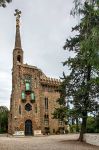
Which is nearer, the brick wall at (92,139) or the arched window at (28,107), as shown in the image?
the brick wall at (92,139)

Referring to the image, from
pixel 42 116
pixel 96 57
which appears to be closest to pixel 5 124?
pixel 42 116

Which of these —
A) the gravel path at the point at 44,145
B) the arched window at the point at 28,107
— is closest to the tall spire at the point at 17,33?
the arched window at the point at 28,107

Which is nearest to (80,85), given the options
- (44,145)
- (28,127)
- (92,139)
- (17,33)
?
(92,139)

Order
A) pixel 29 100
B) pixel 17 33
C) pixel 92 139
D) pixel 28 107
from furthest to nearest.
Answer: pixel 17 33 < pixel 29 100 < pixel 28 107 < pixel 92 139

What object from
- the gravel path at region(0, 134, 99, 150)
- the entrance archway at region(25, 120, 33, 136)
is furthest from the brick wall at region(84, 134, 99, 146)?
the entrance archway at region(25, 120, 33, 136)

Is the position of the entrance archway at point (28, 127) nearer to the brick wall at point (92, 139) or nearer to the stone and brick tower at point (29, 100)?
the stone and brick tower at point (29, 100)

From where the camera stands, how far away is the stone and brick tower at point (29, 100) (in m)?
57.4

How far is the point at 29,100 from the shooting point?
58.8m

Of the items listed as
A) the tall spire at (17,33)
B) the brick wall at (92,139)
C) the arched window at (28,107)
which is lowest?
the brick wall at (92,139)

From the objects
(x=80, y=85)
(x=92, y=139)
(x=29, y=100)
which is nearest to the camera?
(x=92, y=139)

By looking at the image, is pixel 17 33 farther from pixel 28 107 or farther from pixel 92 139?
pixel 92 139

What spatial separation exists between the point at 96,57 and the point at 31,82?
44.8m

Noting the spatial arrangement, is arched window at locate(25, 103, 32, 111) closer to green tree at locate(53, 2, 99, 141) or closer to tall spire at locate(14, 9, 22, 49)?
tall spire at locate(14, 9, 22, 49)

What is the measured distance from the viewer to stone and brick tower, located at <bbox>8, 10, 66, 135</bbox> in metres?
57.4
